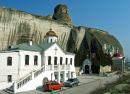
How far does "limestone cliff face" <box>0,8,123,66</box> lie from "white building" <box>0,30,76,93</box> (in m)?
15.6

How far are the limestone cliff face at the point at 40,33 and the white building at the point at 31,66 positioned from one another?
15.6 metres

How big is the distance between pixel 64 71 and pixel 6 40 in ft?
60.4

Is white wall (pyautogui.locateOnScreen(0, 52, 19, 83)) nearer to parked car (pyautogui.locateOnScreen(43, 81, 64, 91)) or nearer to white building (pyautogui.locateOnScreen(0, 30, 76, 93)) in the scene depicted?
white building (pyautogui.locateOnScreen(0, 30, 76, 93))

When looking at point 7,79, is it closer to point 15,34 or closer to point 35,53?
point 35,53

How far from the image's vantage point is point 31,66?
141 feet

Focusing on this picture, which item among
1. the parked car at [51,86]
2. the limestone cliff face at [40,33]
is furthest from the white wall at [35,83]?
the limestone cliff face at [40,33]

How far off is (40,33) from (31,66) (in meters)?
26.9

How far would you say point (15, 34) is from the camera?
6141 cm

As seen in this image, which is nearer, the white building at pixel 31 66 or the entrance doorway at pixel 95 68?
the white building at pixel 31 66

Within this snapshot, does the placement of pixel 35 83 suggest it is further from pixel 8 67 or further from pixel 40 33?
pixel 40 33

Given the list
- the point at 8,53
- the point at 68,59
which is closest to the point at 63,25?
the point at 68,59

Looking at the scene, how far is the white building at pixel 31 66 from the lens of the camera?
38469mm

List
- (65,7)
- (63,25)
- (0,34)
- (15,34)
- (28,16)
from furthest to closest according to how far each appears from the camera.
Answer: (65,7), (63,25), (28,16), (15,34), (0,34)

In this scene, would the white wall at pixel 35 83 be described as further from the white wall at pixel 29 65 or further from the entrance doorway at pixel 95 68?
the entrance doorway at pixel 95 68
